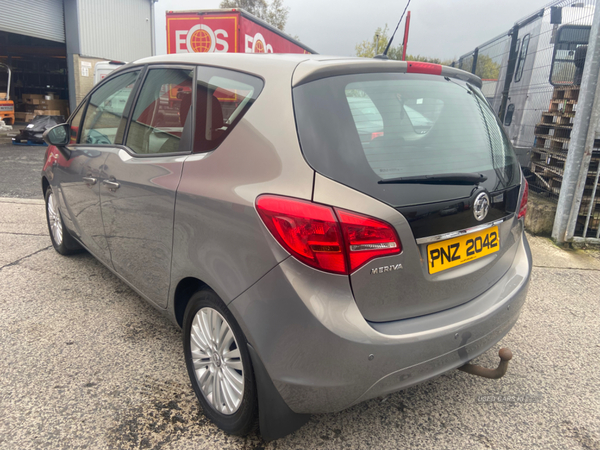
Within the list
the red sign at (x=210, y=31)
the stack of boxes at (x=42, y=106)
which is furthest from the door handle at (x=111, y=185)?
the stack of boxes at (x=42, y=106)

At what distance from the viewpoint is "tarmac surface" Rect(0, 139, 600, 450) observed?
6.52 feet

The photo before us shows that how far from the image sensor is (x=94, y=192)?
2.87 m

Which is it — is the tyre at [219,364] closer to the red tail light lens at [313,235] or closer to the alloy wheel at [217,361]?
the alloy wheel at [217,361]

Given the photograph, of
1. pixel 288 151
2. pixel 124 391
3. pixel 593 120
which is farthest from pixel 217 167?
pixel 593 120

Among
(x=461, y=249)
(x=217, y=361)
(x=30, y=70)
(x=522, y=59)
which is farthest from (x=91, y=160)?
(x=30, y=70)

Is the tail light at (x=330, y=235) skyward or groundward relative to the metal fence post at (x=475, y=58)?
groundward

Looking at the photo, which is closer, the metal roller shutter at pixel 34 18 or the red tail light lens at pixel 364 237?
the red tail light lens at pixel 364 237

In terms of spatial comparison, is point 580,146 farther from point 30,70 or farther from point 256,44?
point 30,70

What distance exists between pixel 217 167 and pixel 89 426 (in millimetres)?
1295

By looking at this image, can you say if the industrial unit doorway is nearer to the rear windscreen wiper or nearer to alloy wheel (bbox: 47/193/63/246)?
alloy wheel (bbox: 47/193/63/246)

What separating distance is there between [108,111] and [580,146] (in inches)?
173

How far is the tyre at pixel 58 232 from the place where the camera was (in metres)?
3.80

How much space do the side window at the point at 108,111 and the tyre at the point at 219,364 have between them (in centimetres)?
130

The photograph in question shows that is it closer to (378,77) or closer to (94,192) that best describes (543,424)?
(378,77)
